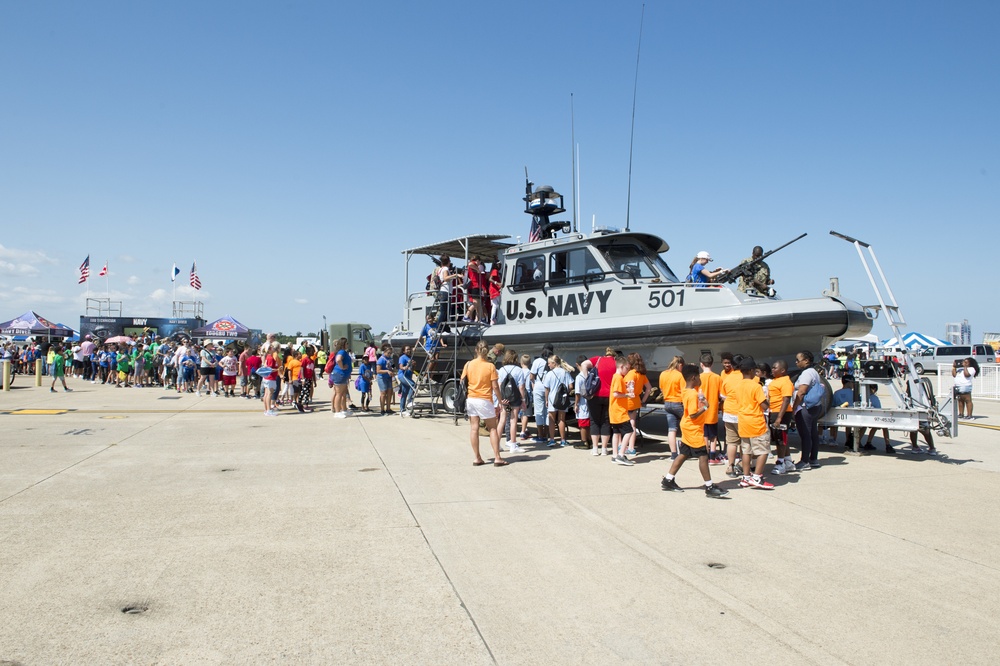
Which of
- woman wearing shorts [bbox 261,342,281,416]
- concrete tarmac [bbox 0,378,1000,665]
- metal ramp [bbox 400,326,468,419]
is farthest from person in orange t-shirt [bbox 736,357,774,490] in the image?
woman wearing shorts [bbox 261,342,281,416]

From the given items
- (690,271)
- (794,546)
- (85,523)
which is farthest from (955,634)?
(690,271)

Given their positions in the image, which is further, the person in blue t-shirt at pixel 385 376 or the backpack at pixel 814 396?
the person in blue t-shirt at pixel 385 376

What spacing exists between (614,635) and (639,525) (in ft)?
7.15

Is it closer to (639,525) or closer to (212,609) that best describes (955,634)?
(639,525)

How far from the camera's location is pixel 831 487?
715cm

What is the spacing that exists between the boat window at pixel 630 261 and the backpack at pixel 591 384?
9.31ft

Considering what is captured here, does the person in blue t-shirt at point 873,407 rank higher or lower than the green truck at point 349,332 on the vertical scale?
lower

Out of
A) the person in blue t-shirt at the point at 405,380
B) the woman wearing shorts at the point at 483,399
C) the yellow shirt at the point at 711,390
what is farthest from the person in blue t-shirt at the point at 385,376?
the yellow shirt at the point at 711,390

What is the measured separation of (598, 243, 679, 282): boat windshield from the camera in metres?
11.6

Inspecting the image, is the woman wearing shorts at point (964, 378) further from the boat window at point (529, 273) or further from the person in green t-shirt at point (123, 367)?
the person in green t-shirt at point (123, 367)

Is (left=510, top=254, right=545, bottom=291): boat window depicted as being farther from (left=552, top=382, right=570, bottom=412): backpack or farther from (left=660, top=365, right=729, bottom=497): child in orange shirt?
(left=660, top=365, right=729, bottom=497): child in orange shirt

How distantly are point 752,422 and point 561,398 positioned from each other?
3.32 m

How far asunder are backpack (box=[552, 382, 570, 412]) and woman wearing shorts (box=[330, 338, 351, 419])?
5108 millimetres

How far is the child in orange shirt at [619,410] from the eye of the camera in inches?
330
